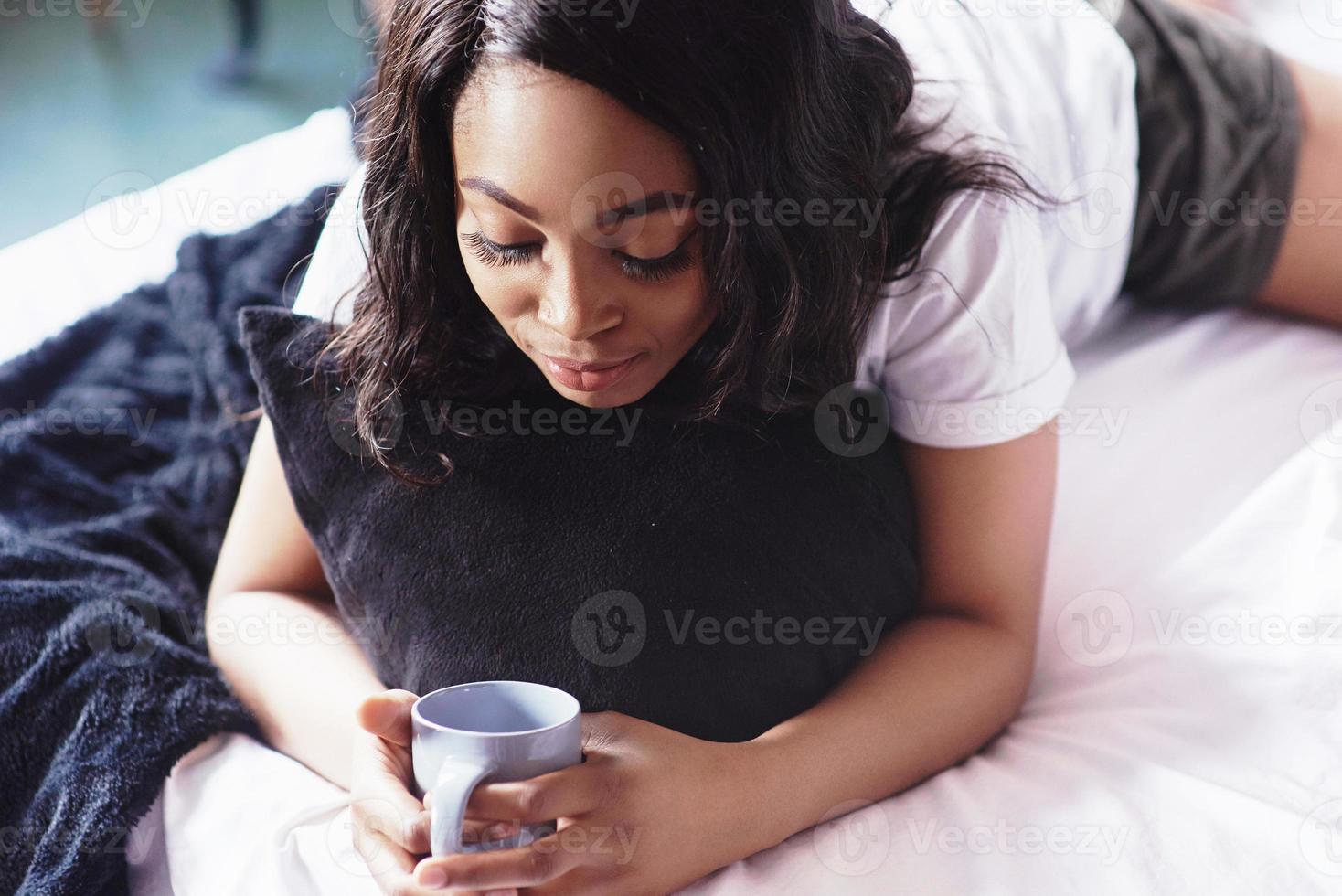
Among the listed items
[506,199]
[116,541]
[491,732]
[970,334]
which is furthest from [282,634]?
[970,334]

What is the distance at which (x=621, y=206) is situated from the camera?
0.70 m

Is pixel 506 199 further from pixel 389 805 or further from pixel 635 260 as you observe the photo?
pixel 389 805

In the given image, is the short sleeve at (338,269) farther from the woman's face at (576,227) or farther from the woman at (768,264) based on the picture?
the woman's face at (576,227)

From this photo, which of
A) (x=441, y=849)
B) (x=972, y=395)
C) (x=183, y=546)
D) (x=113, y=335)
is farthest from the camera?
(x=113, y=335)

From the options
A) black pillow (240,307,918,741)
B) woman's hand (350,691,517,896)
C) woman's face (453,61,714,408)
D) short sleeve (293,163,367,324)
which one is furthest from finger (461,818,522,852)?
short sleeve (293,163,367,324)

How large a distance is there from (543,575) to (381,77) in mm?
345

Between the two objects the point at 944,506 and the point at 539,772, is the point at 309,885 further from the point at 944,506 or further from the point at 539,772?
the point at 944,506

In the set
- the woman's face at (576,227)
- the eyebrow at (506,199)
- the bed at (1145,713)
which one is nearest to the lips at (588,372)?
the woman's face at (576,227)

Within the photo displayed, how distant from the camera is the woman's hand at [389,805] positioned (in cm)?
71

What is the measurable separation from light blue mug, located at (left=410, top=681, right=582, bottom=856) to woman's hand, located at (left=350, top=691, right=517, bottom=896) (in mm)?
12

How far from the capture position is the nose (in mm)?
729

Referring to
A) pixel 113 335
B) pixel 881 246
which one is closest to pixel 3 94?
pixel 113 335

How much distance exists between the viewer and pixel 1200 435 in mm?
1140

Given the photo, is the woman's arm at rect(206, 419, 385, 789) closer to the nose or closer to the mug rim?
the mug rim
